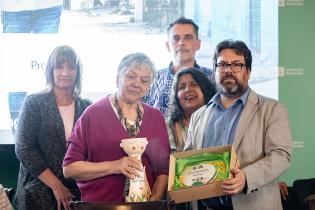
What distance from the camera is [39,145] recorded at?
2.60 m

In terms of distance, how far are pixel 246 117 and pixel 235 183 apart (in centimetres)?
33

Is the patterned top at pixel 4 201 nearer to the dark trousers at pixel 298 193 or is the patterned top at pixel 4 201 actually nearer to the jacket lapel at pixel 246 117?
the jacket lapel at pixel 246 117

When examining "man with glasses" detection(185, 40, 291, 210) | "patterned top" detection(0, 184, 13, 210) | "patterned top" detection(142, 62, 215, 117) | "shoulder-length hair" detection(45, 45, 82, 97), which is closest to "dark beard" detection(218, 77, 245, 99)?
"man with glasses" detection(185, 40, 291, 210)

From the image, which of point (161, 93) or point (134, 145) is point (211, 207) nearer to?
point (134, 145)

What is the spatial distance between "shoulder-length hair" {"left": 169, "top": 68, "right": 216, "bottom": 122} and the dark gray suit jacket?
2.12ft

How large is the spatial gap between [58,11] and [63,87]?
81cm

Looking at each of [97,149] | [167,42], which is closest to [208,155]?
[97,149]

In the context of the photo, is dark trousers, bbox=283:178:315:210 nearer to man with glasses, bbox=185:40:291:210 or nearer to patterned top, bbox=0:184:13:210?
man with glasses, bbox=185:40:291:210

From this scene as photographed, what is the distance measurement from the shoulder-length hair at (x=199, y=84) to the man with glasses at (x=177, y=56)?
0.83 feet

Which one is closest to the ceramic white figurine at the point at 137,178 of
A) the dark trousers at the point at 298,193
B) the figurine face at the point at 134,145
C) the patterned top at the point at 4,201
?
the figurine face at the point at 134,145

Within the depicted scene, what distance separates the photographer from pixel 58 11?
3.25 meters

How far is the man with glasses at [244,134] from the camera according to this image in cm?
194

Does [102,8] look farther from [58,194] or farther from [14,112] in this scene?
[58,194]

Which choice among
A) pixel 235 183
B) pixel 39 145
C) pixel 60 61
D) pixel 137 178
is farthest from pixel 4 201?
pixel 235 183
